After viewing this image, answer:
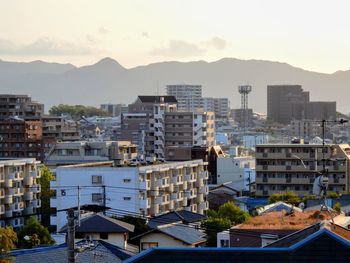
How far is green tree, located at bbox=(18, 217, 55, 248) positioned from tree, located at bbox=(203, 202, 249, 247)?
4.94 meters

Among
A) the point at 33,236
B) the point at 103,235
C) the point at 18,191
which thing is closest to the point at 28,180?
the point at 18,191

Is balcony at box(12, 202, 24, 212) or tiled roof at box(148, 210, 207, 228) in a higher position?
tiled roof at box(148, 210, 207, 228)

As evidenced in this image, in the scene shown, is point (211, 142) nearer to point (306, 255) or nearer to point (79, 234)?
point (79, 234)

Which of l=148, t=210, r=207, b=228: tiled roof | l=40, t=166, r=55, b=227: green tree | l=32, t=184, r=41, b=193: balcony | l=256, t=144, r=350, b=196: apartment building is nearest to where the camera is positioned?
l=148, t=210, r=207, b=228: tiled roof

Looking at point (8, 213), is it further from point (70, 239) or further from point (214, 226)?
point (70, 239)

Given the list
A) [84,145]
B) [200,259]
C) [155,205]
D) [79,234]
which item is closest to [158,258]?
[200,259]

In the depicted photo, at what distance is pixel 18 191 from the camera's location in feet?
158

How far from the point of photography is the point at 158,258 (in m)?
14.4

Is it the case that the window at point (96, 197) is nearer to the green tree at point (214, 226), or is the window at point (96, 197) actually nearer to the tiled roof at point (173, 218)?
the tiled roof at point (173, 218)

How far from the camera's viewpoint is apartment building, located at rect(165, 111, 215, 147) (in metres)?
82.9

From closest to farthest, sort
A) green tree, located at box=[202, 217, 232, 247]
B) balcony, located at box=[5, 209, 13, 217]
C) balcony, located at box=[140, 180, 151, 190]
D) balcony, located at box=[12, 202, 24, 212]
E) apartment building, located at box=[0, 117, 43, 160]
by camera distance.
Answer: green tree, located at box=[202, 217, 232, 247] < balcony, located at box=[140, 180, 151, 190] < balcony, located at box=[5, 209, 13, 217] < balcony, located at box=[12, 202, 24, 212] < apartment building, located at box=[0, 117, 43, 160]

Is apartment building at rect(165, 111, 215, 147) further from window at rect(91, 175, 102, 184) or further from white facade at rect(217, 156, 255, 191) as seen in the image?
window at rect(91, 175, 102, 184)

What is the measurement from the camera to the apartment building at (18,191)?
Result: 153 ft

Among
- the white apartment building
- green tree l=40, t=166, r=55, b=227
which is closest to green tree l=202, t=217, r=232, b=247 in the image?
the white apartment building
